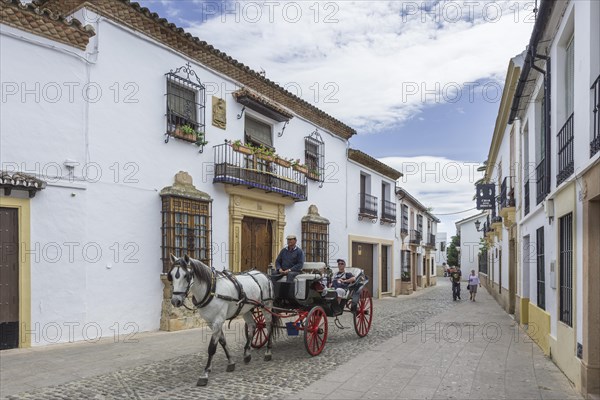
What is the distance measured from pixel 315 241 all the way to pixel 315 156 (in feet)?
8.83

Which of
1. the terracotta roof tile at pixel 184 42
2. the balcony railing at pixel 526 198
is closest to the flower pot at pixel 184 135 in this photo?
the terracotta roof tile at pixel 184 42

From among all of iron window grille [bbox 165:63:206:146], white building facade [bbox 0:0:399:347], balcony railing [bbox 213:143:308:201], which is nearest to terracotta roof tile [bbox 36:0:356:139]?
white building facade [bbox 0:0:399:347]

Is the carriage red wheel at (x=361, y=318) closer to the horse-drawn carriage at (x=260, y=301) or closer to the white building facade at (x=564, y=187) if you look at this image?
the horse-drawn carriage at (x=260, y=301)

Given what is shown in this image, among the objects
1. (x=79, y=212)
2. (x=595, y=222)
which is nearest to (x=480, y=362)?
(x=595, y=222)

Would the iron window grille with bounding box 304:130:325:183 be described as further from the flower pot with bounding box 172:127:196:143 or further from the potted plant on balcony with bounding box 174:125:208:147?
the flower pot with bounding box 172:127:196:143

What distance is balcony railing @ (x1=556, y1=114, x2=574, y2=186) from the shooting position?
619 centimetres

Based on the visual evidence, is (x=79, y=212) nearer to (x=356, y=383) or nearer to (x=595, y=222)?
(x=356, y=383)

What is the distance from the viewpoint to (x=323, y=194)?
1625 cm

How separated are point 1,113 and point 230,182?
474 centimetres

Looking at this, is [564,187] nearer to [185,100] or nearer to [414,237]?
[185,100]

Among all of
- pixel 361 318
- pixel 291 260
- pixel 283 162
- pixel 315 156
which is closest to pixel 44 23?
pixel 291 260

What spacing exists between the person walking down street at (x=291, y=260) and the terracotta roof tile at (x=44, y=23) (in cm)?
478

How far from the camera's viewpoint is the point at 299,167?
13891 mm

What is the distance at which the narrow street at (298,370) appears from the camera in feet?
18.2
